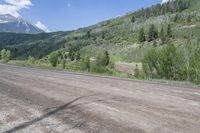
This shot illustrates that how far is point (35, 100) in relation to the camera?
1086 centimetres

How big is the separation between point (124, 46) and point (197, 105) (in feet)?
550

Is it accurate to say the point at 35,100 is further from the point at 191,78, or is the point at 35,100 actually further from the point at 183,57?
the point at 183,57

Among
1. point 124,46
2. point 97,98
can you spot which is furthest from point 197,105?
point 124,46

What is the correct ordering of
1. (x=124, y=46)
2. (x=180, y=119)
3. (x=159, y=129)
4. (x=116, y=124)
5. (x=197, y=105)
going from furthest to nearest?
(x=124, y=46) < (x=197, y=105) < (x=180, y=119) < (x=116, y=124) < (x=159, y=129)

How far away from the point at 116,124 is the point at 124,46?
17060 centimetres

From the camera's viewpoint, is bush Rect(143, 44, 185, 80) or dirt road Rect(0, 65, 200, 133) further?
bush Rect(143, 44, 185, 80)

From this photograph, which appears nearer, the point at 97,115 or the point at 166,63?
the point at 97,115

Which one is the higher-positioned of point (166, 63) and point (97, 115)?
point (166, 63)

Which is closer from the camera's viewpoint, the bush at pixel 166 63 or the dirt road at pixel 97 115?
the dirt road at pixel 97 115

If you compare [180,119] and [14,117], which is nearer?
[180,119]

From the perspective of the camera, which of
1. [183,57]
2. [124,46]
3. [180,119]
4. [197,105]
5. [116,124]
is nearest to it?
[116,124]

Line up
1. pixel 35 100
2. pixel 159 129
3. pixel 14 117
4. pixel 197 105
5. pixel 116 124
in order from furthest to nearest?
pixel 35 100
pixel 197 105
pixel 14 117
pixel 116 124
pixel 159 129

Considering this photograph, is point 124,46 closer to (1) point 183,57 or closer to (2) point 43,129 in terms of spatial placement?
(1) point 183,57

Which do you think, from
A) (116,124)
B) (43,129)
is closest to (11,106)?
(43,129)
